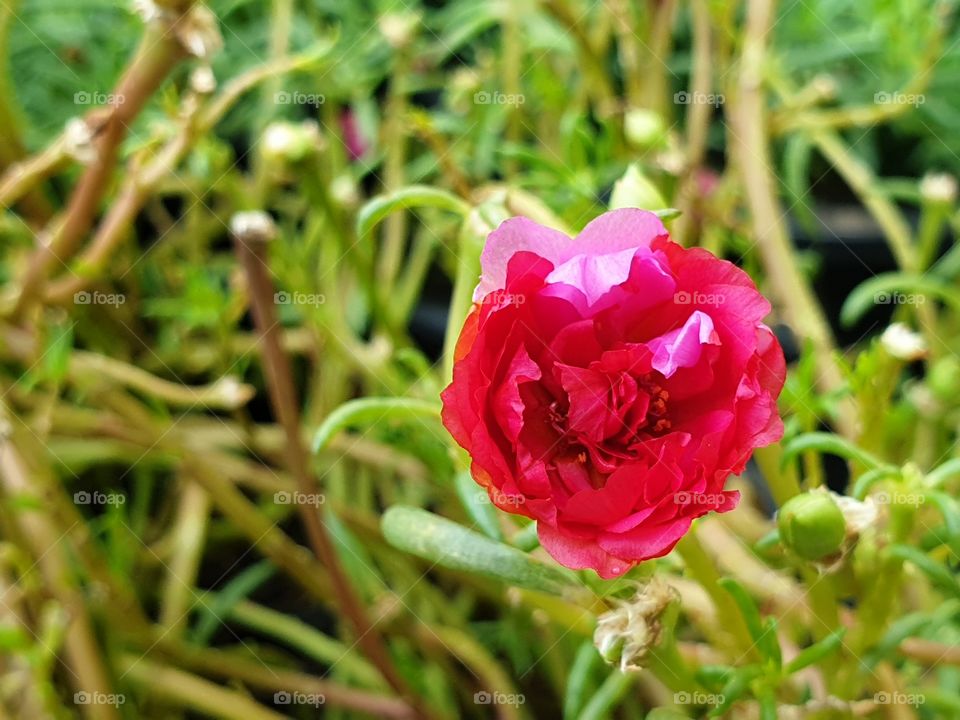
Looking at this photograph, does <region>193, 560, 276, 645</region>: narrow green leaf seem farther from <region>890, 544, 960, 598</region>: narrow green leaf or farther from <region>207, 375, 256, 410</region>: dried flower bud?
<region>890, 544, 960, 598</region>: narrow green leaf

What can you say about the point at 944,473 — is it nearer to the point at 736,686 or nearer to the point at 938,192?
the point at 736,686

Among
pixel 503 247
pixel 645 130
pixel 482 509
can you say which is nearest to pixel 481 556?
pixel 482 509

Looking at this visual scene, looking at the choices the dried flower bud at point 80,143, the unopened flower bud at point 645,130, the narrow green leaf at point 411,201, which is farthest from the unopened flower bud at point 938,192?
the dried flower bud at point 80,143

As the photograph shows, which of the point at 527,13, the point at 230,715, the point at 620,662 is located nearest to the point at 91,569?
the point at 230,715

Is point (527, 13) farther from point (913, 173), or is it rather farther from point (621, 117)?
point (913, 173)

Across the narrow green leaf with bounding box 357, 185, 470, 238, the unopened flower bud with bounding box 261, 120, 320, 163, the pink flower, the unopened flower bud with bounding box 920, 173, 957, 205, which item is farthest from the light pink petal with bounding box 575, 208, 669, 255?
the unopened flower bud with bounding box 920, 173, 957, 205

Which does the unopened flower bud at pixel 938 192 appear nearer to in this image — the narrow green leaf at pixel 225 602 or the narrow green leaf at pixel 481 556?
the narrow green leaf at pixel 481 556
